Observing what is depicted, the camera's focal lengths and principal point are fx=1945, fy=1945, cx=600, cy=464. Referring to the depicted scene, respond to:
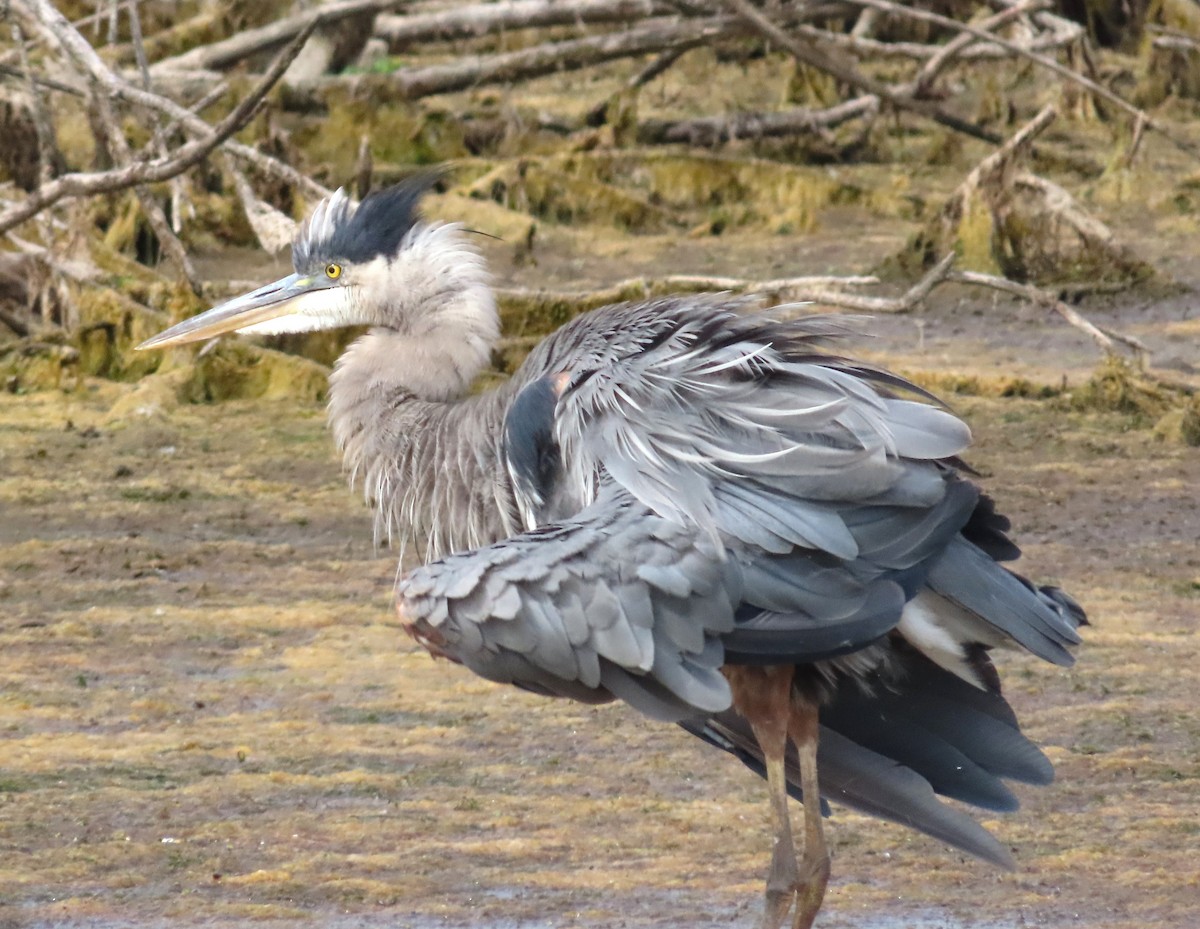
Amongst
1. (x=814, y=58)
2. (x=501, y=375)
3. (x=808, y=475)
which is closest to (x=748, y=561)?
(x=808, y=475)

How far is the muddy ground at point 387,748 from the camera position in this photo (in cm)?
477

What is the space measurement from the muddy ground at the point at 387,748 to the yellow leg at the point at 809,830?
0.19 m

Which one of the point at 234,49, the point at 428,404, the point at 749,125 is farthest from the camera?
the point at 749,125

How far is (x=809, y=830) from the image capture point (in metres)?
4.62

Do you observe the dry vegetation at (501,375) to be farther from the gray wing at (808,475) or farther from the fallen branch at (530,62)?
the gray wing at (808,475)

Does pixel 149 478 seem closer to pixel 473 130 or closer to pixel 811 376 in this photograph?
pixel 811 376

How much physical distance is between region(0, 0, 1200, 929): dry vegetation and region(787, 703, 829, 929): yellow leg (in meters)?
0.19

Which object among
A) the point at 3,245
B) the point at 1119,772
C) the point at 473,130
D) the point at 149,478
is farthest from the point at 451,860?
the point at 473,130

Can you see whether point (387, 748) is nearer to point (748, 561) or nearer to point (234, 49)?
point (748, 561)

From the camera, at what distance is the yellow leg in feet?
15.0

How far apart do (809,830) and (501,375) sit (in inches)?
198

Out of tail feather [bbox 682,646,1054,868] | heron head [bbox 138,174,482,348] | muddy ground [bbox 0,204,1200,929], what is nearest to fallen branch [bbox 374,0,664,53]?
muddy ground [bbox 0,204,1200,929]

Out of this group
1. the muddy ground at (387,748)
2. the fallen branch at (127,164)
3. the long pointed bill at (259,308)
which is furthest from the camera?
the fallen branch at (127,164)

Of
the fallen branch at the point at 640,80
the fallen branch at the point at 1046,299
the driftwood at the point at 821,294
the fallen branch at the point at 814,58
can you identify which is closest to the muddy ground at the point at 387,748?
the fallen branch at the point at 1046,299
